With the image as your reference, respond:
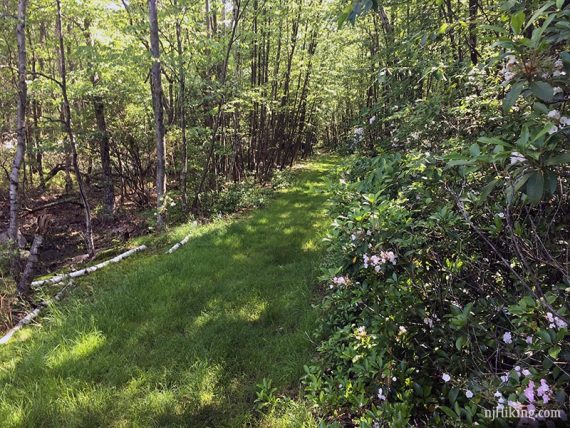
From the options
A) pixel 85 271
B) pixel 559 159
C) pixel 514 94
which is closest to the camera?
pixel 559 159

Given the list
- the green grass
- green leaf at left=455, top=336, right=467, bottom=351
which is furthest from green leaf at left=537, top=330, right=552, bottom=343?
the green grass

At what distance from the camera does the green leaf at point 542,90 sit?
3.91 ft

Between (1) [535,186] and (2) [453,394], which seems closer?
(1) [535,186]

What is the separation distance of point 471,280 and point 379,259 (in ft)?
1.76

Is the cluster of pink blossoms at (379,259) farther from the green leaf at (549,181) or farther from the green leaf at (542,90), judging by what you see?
the green leaf at (542,90)

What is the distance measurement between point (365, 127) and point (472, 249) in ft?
16.3

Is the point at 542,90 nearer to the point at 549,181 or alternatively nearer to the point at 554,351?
the point at 549,181

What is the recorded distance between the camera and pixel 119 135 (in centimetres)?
994

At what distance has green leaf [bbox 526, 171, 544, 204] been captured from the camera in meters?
1.11

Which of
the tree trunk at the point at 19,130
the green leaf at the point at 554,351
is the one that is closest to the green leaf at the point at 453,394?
the green leaf at the point at 554,351

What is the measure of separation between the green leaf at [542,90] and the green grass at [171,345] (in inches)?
92.1

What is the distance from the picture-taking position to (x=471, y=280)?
2.03 meters

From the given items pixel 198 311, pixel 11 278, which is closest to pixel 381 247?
pixel 198 311

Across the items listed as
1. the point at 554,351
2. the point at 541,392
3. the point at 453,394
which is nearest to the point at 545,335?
the point at 554,351
